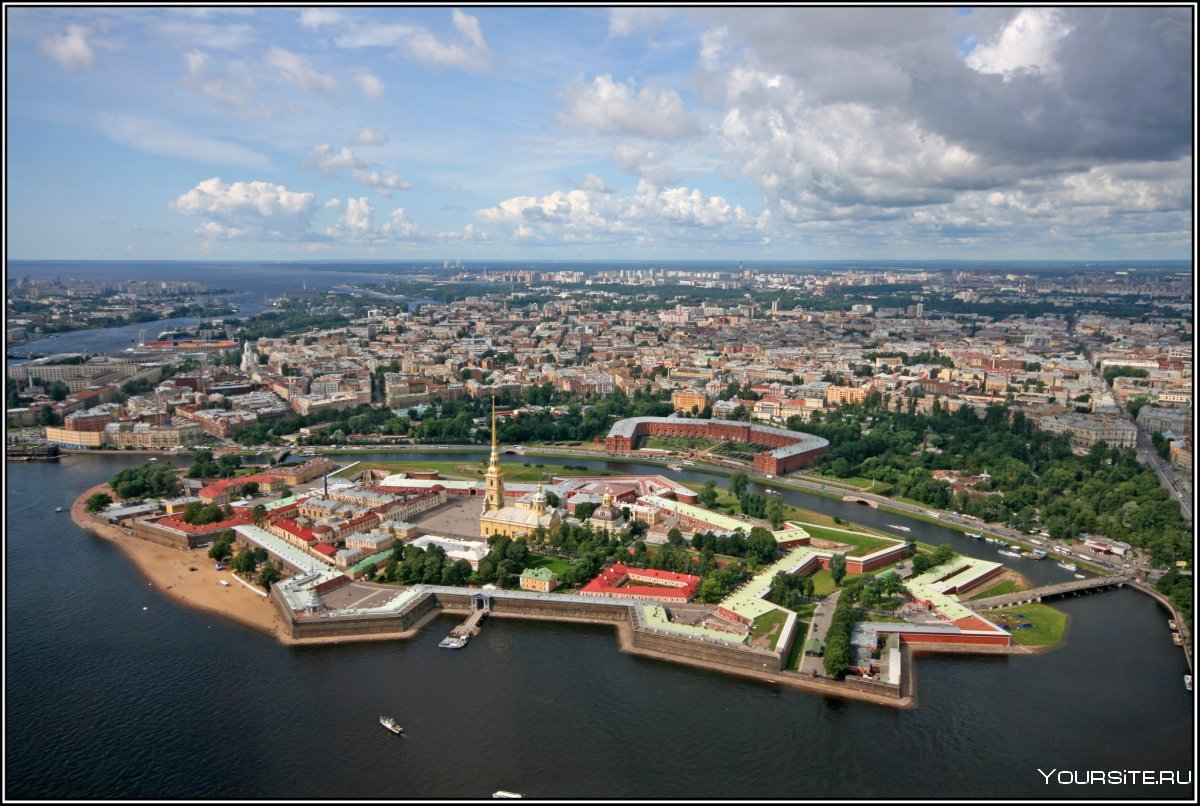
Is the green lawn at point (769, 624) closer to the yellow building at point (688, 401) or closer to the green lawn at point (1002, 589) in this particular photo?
the green lawn at point (1002, 589)

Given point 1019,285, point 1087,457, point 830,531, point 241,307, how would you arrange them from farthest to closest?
point 1019,285
point 241,307
point 1087,457
point 830,531

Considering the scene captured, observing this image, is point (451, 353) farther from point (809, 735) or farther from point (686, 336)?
point (809, 735)

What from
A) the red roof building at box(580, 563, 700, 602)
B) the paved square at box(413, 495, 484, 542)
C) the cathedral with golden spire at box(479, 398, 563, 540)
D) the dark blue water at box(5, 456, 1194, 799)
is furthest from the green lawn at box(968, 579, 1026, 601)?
the paved square at box(413, 495, 484, 542)

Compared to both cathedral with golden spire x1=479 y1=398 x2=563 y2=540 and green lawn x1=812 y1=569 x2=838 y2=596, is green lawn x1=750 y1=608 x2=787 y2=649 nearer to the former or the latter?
green lawn x1=812 y1=569 x2=838 y2=596

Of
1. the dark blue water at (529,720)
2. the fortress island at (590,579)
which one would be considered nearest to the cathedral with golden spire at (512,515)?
the fortress island at (590,579)

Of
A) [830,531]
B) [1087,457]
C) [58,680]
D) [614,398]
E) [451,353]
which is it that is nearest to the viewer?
[58,680]

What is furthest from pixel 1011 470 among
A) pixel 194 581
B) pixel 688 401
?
pixel 194 581

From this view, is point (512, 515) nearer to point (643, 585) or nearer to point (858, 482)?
point (643, 585)

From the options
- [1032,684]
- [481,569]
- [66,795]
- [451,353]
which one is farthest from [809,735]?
[451,353]
